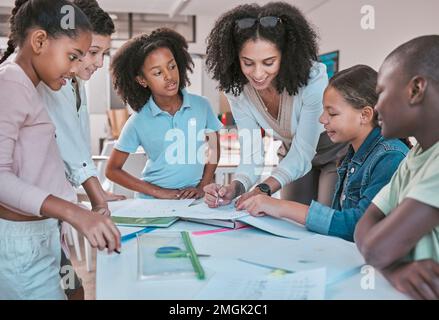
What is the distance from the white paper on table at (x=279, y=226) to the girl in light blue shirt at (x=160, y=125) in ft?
2.09

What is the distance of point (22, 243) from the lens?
1079 mm

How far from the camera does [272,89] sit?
1719 millimetres

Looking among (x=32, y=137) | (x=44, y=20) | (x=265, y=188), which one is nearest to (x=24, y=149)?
(x=32, y=137)

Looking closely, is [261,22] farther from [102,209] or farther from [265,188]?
[102,209]

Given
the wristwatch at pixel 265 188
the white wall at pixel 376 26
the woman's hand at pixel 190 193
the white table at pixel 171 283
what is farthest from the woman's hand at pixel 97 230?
the white wall at pixel 376 26

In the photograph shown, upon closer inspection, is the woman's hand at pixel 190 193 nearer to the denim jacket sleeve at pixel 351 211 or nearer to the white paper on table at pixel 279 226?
the white paper on table at pixel 279 226

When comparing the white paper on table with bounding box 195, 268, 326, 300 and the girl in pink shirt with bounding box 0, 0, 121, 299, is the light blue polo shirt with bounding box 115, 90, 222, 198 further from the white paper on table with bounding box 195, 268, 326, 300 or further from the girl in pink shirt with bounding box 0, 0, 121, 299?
the white paper on table with bounding box 195, 268, 326, 300

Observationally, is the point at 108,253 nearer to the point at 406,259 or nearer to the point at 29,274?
the point at 29,274

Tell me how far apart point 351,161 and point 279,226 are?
27 cm

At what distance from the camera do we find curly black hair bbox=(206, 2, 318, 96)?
62.6 inches

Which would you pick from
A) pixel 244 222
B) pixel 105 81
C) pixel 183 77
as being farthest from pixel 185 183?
pixel 105 81

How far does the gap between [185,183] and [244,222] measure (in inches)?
30.3

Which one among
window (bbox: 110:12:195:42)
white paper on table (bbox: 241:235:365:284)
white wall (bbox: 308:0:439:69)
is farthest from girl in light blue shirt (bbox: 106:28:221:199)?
window (bbox: 110:12:195:42)

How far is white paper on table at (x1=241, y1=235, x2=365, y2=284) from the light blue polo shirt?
0.95 meters
